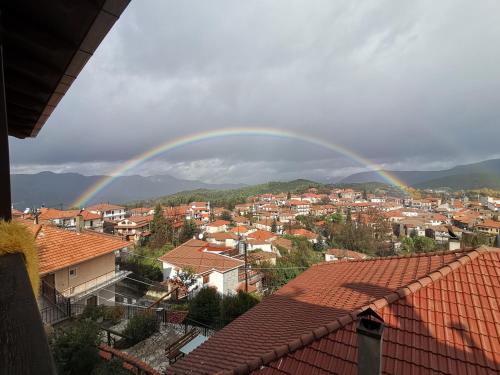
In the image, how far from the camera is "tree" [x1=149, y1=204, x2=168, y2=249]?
36656mm

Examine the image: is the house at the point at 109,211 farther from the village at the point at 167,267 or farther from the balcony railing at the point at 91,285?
the balcony railing at the point at 91,285

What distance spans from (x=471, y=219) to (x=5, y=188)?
81908 mm

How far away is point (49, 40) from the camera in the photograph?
1179mm

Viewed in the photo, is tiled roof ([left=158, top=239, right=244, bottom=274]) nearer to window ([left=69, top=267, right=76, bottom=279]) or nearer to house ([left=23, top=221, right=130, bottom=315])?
house ([left=23, top=221, right=130, bottom=315])

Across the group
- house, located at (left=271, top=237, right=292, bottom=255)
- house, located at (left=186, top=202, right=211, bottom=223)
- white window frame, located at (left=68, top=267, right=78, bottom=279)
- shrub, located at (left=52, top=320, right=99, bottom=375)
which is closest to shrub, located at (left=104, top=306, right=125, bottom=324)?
white window frame, located at (left=68, top=267, right=78, bottom=279)

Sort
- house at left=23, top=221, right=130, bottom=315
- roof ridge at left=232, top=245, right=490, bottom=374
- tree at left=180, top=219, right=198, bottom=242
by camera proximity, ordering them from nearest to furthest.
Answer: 1. roof ridge at left=232, top=245, right=490, bottom=374
2. house at left=23, top=221, right=130, bottom=315
3. tree at left=180, top=219, right=198, bottom=242

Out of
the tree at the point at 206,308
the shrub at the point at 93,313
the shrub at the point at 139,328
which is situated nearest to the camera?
the shrub at the point at 139,328

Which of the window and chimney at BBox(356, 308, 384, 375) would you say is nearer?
chimney at BBox(356, 308, 384, 375)

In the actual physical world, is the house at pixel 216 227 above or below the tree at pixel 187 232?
below

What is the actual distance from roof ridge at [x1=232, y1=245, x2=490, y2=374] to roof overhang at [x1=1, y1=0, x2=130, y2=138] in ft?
11.8

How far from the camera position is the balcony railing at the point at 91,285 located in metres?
10.5

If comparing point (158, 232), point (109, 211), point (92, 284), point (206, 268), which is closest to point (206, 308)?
point (92, 284)

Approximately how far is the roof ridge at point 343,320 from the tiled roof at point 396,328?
0.01 meters

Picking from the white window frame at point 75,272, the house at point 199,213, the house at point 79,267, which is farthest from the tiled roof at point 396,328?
the house at point 199,213
